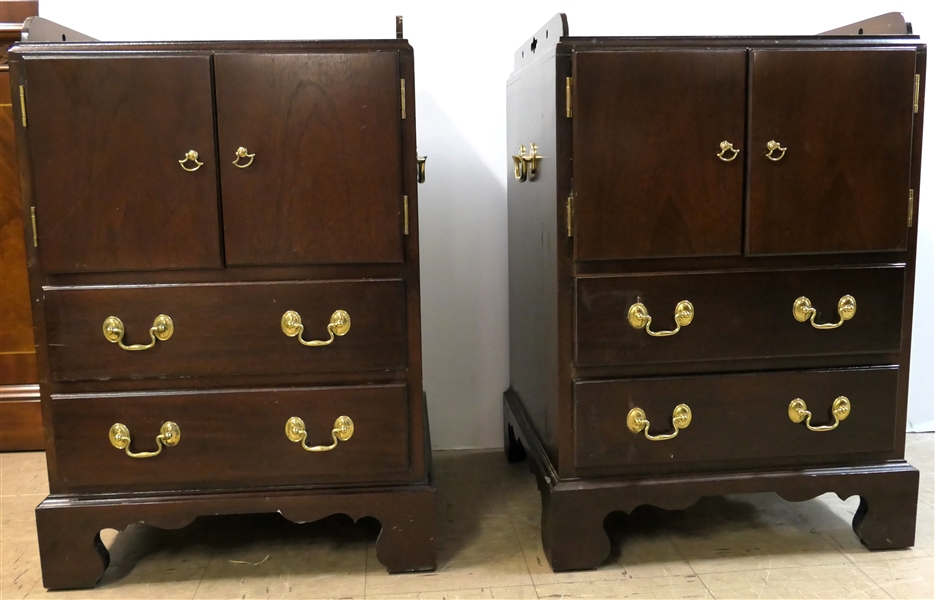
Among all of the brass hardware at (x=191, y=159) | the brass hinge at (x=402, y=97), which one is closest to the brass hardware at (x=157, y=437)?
the brass hardware at (x=191, y=159)

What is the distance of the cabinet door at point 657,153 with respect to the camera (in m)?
1.20

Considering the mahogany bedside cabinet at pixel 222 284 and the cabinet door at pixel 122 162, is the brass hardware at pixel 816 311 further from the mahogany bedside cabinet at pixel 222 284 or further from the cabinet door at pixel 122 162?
the cabinet door at pixel 122 162

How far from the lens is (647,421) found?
130 cm

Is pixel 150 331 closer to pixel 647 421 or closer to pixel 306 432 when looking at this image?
pixel 306 432

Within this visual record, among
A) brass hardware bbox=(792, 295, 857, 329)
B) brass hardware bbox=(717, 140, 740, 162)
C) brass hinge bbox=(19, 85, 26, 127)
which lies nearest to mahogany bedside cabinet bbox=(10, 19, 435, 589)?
brass hinge bbox=(19, 85, 26, 127)

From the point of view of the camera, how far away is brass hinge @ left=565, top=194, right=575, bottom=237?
1.23 m

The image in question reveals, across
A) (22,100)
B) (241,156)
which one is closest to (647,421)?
(241,156)

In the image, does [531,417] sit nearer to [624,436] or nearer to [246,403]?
[624,436]

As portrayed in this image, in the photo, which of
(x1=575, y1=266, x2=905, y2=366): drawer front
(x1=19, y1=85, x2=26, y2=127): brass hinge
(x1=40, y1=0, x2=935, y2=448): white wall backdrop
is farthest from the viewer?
(x1=40, y1=0, x2=935, y2=448): white wall backdrop

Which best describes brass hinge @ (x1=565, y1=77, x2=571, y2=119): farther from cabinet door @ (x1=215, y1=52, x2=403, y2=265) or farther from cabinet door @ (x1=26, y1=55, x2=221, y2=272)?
cabinet door @ (x1=26, y1=55, x2=221, y2=272)

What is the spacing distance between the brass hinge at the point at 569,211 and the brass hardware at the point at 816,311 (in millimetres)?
396

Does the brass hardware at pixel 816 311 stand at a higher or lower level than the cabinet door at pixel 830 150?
lower

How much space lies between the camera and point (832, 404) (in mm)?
1329

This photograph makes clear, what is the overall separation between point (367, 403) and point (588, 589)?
0.47 meters
